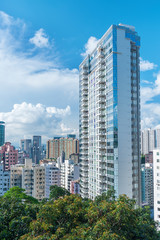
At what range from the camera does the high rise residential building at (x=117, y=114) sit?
1166 inches

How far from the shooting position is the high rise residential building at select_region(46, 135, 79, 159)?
108037 mm

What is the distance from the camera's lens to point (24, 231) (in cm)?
1081

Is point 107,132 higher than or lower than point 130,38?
lower

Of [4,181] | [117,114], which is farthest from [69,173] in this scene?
[117,114]

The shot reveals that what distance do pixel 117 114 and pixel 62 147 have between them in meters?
84.1

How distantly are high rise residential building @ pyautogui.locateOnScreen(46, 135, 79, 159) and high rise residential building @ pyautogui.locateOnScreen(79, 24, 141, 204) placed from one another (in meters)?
71.7

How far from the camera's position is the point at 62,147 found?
367 ft

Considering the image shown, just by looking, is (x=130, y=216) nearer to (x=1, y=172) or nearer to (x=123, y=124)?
(x=123, y=124)

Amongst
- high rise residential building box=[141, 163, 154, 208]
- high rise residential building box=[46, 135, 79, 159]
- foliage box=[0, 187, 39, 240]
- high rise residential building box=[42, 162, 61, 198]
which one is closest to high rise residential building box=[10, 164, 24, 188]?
high rise residential building box=[42, 162, 61, 198]

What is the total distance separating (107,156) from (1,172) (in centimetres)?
2551

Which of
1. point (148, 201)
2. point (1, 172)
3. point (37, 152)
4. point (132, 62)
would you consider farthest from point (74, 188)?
point (37, 152)

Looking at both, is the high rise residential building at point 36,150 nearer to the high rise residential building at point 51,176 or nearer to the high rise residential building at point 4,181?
the high rise residential building at point 51,176

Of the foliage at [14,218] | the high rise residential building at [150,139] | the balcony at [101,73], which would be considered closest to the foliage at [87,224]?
the foliage at [14,218]

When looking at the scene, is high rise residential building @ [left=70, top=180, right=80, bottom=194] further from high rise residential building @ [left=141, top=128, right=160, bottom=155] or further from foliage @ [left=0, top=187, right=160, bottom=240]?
high rise residential building @ [left=141, top=128, right=160, bottom=155]
